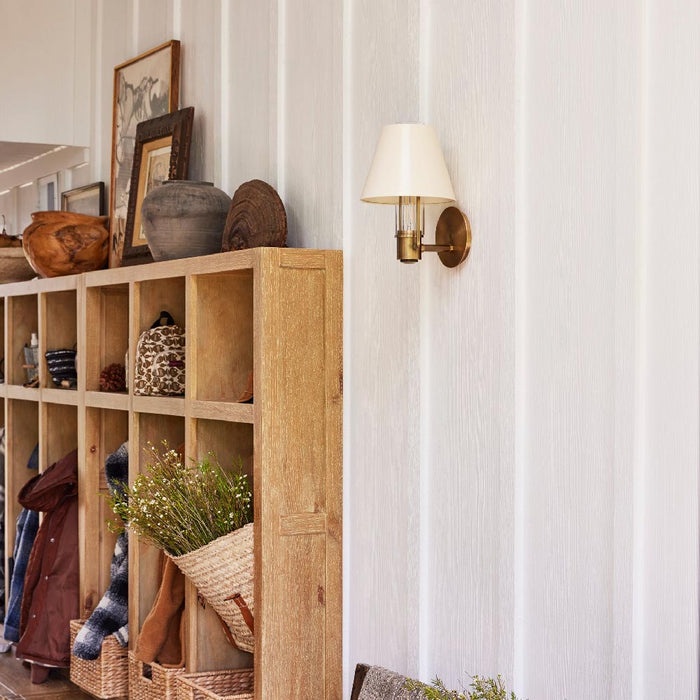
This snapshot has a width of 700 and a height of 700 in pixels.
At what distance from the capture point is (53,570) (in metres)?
3.54

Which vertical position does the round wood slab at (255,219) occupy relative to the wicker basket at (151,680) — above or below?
above

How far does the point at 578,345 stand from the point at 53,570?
2.23 meters

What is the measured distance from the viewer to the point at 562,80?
1.95 meters

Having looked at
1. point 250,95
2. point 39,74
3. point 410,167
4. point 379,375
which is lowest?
point 379,375

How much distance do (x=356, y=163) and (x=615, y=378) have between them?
98 cm

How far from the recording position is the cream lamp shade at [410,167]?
2.12 meters

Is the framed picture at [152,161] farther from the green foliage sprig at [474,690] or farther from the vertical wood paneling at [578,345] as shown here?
the green foliage sprig at [474,690]

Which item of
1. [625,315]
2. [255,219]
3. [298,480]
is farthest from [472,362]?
[255,219]

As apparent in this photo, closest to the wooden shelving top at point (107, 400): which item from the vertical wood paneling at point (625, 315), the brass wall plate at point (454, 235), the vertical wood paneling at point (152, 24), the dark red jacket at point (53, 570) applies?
the dark red jacket at point (53, 570)

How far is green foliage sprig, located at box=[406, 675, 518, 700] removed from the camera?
1.89 meters

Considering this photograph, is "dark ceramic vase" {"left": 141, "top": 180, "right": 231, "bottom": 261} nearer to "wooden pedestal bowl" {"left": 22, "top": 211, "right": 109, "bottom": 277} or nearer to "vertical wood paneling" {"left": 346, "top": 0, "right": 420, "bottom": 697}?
"vertical wood paneling" {"left": 346, "top": 0, "right": 420, "bottom": 697}

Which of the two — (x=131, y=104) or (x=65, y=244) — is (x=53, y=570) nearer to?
(x=65, y=244)

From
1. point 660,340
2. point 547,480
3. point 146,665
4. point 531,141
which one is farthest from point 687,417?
point 146,665

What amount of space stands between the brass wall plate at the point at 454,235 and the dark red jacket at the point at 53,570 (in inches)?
69.5
